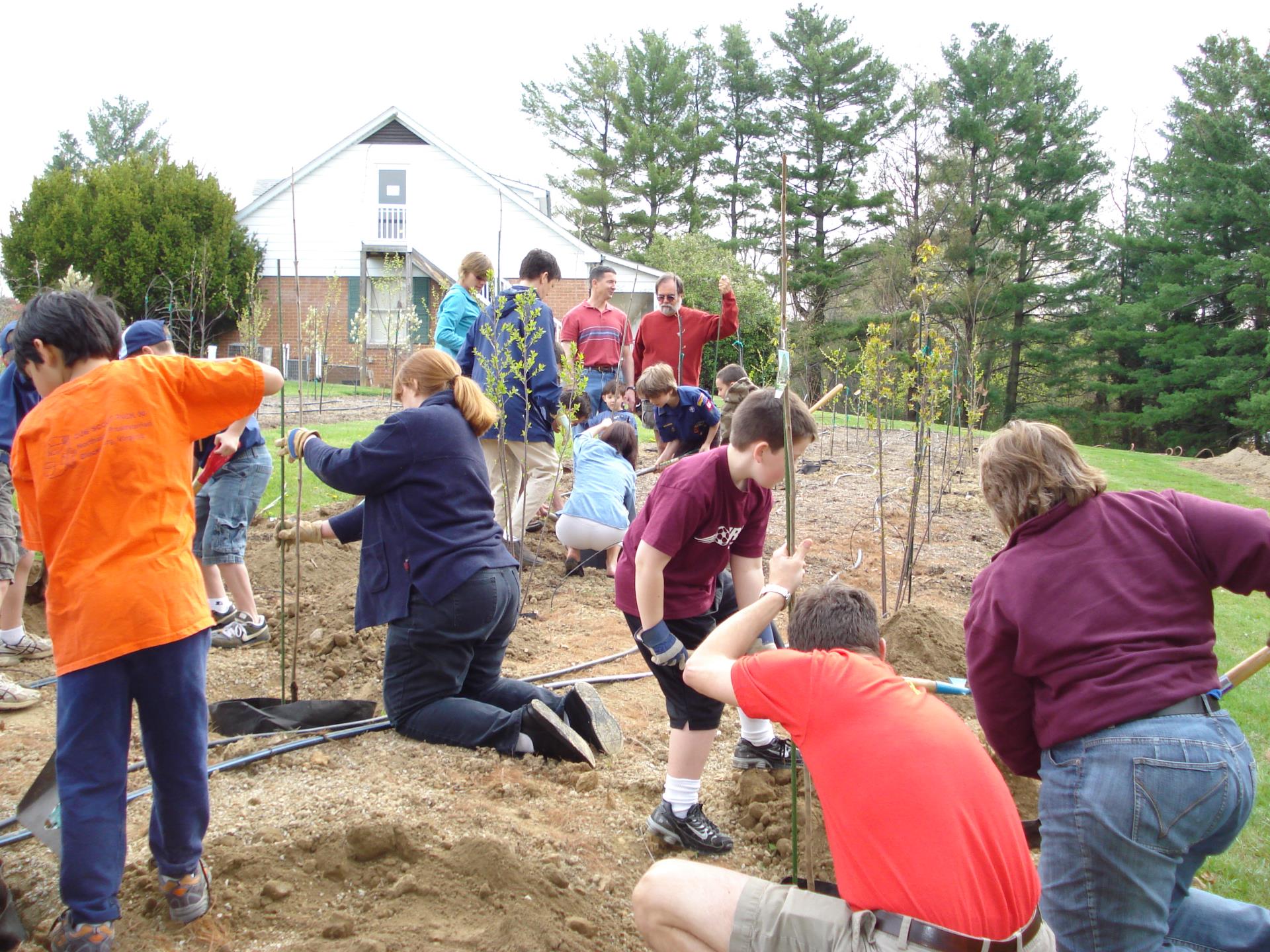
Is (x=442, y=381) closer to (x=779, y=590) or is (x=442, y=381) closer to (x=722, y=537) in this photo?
(x=722, y=537)

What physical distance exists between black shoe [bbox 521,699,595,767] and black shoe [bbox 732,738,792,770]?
22.3 inches

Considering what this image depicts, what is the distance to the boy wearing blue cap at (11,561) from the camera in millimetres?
3877

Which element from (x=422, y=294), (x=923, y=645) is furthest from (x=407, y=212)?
(x=923, y=645)

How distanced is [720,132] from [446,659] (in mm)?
31055

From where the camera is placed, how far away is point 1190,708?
6.48 feet

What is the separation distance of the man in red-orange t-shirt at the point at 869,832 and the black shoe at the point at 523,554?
10.6 ft

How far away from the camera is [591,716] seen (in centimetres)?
358

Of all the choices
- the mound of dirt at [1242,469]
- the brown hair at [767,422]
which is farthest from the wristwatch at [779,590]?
the mound of dirt at [1242,469]

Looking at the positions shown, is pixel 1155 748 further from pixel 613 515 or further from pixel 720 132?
pixel 720 132

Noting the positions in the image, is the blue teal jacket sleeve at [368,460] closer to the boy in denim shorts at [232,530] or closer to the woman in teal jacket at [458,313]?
the boy in denim shorts at [232,530]

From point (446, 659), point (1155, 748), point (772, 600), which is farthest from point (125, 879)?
point (1155, 748)

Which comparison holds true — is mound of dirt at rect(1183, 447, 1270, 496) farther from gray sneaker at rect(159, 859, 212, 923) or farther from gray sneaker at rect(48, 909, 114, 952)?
gray sneaker at rect(48, 909, 114, 952)

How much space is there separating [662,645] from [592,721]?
96 cm

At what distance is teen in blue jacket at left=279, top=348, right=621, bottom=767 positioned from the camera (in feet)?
10.9
